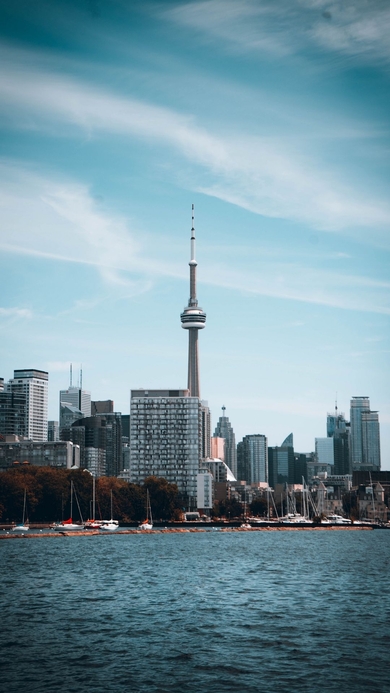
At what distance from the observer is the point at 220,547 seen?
166750mm

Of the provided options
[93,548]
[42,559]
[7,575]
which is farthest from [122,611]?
[93,548]

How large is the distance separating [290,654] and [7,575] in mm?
58252

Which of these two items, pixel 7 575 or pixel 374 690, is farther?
pixel 7 575

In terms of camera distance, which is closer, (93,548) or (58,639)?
(58,639)

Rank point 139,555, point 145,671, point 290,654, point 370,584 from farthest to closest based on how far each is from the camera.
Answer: point 139,555 < point 370,584 < point 290,654 < point 145,671

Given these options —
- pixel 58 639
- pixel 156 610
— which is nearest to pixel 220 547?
pixel 156 610

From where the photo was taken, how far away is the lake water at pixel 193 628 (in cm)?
4475

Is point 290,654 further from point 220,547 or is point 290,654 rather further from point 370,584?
point 220,547

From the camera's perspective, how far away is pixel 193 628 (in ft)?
199

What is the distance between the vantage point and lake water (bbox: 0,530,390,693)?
1762 inches

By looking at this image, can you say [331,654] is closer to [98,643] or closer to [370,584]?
[98,643]

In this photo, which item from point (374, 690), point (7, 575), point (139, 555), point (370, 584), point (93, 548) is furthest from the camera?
point (93, 548)

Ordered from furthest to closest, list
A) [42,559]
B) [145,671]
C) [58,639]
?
1. [42,559]
2. [58,639]
3. [145,671]

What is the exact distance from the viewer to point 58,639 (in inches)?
2195
